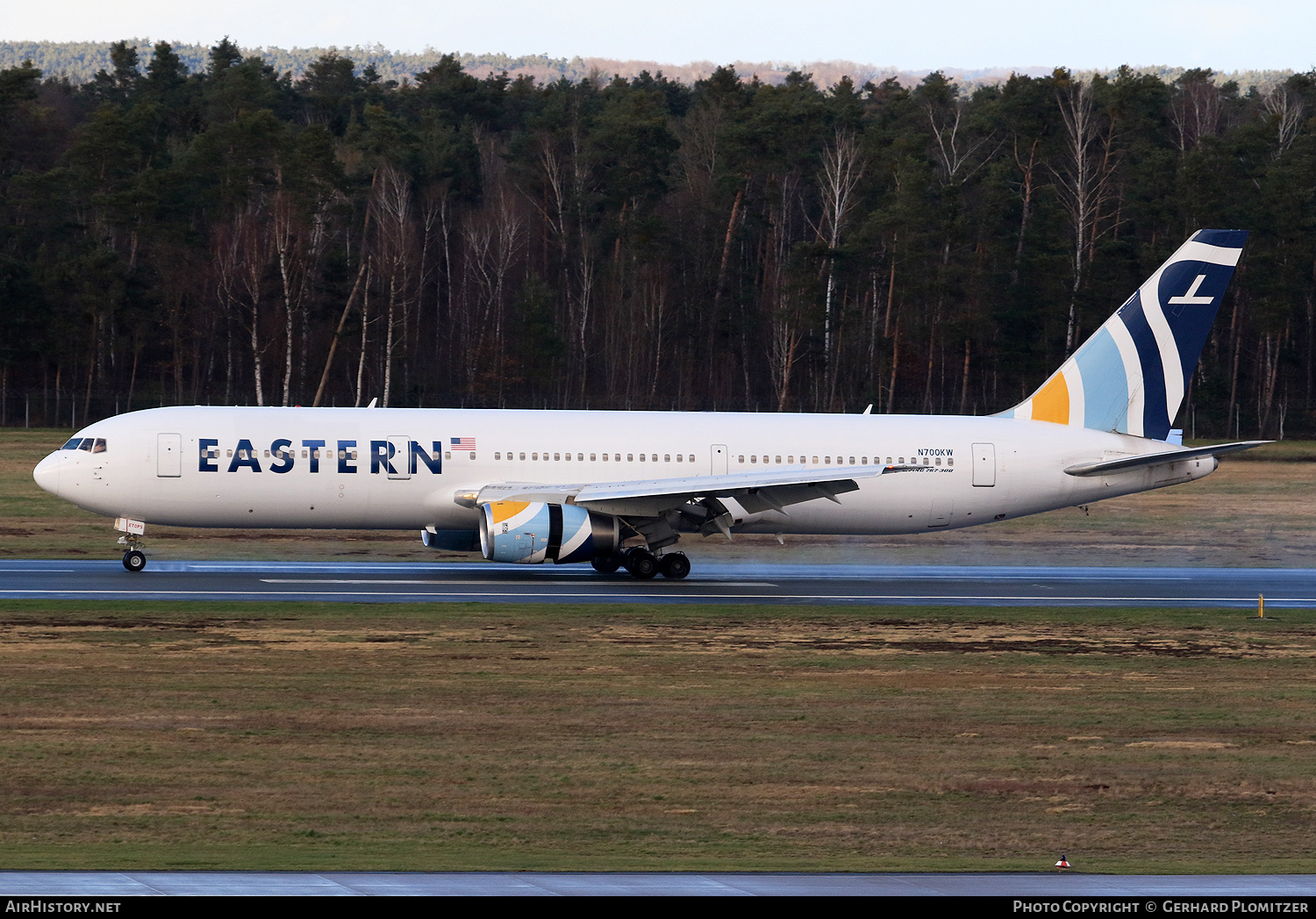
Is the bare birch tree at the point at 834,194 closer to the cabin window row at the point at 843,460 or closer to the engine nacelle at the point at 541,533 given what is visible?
the cabin window row at the point at 843,460

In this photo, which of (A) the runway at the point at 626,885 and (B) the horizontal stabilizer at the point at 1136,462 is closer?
(A) the runway at the point at 626,885

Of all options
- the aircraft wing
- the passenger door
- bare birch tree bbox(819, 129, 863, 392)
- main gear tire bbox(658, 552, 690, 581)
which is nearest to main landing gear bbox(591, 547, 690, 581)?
main gear tire bbox(658, 552, 690, 581)

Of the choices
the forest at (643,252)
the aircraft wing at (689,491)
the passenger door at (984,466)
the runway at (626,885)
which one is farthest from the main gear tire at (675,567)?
the forest at (643,252)

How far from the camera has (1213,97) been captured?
10688cm

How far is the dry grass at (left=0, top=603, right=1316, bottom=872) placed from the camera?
12391 millimetres

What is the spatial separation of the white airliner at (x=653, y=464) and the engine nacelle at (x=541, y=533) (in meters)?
0.04

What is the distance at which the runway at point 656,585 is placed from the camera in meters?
28.2

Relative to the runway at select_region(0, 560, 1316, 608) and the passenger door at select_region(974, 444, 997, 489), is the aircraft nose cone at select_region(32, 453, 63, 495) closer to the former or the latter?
the runway at select_region(0, 560, 1316, 608)

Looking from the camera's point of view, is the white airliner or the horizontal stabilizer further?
the horizontal stabilizer

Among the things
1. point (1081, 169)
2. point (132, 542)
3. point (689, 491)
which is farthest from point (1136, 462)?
point (1081, 169)

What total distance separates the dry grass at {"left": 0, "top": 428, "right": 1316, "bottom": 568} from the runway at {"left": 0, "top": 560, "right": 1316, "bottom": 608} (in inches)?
97.3

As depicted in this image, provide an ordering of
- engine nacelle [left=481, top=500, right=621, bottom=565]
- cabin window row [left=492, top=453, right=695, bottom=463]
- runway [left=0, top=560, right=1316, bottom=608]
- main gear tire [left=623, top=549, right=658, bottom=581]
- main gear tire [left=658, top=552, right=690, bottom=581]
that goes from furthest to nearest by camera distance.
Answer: cabin window row [left=492, top=453, right=695, bottom=463] → main gear tire [left=658, top=552, right=690, bottom=581] → main gear tire [left=623, top=549, right=658, bottom=581] → engine nacelle [left=481, top=500, right=621, bottom=565] → runway [left=0, top=560, right=1316, bottom=608]
